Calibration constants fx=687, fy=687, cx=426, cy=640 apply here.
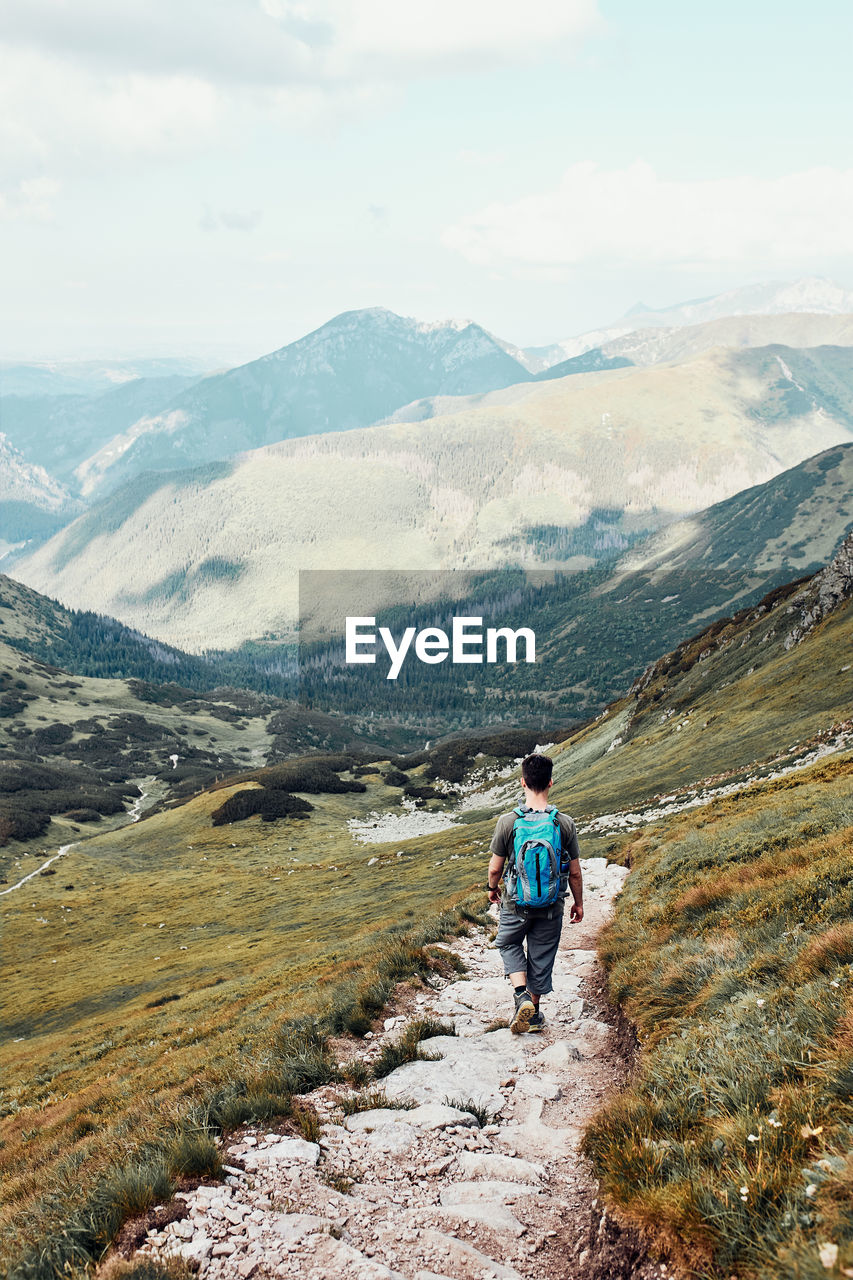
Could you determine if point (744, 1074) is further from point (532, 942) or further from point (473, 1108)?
point (532, 942)

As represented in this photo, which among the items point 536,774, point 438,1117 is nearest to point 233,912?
point 536,774

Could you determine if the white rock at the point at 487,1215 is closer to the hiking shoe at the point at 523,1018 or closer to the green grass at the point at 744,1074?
the green grass at the point at 744,1074

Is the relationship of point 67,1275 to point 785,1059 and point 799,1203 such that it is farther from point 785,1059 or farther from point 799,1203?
point 785,1059

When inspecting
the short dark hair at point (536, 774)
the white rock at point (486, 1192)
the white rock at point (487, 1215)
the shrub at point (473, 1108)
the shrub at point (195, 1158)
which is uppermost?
the short dark hair at point (536, 774)

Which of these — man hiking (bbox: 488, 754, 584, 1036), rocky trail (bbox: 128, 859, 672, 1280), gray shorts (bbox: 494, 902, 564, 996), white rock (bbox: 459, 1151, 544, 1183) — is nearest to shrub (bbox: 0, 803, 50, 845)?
gray shorts (bbox: 494, 902, 564, 996)

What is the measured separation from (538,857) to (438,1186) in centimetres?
478

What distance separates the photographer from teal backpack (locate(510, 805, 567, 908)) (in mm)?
11453

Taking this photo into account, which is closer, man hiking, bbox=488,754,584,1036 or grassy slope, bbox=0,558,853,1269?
man hiking, bbox=488,754,584,1036

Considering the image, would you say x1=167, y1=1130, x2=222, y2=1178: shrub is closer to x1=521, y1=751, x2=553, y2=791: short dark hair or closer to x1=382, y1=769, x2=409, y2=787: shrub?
x1=521, y1=751, x2=553, y2=791: short dark hair

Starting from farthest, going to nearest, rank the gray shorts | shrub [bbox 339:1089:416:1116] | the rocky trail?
1. the gray shorts
2. shrub [bbox 339:1089:416:1116]
3. the rocky trail

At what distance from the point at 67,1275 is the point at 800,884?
11.4 m

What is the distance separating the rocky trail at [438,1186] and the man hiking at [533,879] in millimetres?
1244

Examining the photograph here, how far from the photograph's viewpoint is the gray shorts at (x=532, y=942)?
39.2 feet

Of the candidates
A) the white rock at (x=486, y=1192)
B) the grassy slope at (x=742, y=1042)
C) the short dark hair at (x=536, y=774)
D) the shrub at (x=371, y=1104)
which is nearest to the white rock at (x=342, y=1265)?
the white rock at (x=486, y=1192)
